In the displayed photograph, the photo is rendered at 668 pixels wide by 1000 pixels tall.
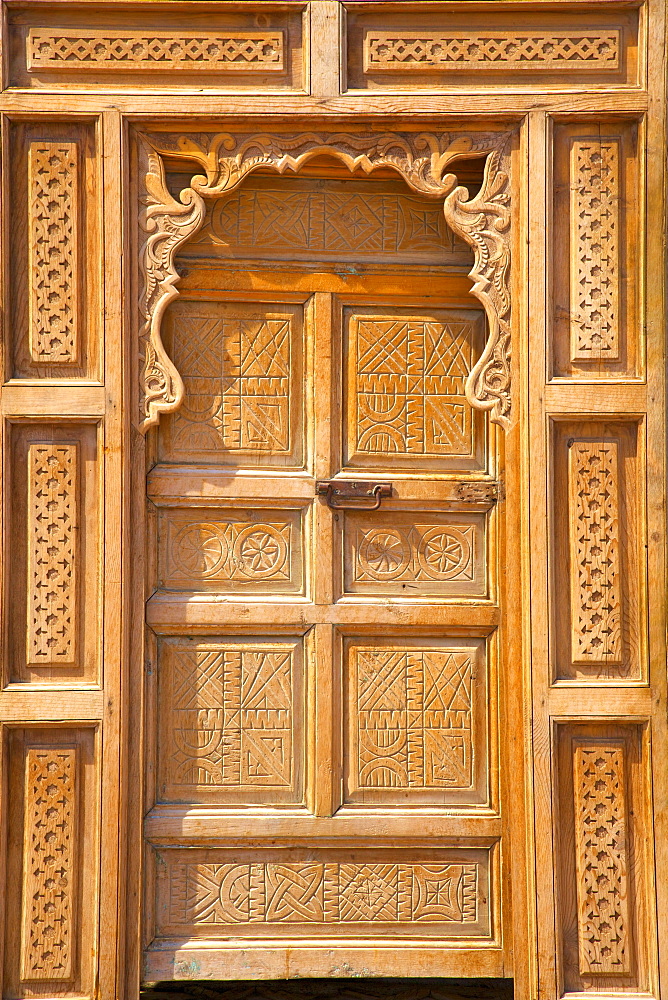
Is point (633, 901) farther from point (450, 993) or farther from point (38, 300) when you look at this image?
point (38, 300)

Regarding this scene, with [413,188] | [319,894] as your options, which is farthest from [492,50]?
[319,894]

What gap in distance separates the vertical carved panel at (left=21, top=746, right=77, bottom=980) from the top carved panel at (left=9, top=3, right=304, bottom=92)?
7.18ft

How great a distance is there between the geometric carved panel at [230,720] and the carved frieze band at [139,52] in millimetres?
1901

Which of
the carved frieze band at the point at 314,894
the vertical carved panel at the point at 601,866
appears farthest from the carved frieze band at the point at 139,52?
the carved frieze band at the point at 314,894

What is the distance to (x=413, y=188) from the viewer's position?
2816 mm

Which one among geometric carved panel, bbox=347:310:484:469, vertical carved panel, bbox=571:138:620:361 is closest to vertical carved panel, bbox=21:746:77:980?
geometric carved panel, bbox=347:310:484:469

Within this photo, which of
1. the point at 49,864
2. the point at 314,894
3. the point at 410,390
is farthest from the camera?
the point at 410,390

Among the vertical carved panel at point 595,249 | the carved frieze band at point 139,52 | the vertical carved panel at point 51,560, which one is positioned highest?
the carved frieze band at point 139,52

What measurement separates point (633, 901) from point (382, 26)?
297cm

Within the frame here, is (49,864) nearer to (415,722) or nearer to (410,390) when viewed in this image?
(415,722)

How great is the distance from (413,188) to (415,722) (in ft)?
5.91

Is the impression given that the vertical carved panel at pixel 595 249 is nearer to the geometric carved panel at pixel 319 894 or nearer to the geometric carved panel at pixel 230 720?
the geometric carved panel at pixel 230 720

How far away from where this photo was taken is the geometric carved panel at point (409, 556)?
Result: 2938 mm

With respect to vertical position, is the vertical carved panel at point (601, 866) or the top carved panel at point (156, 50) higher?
the top carved panel at point (156, 50)
